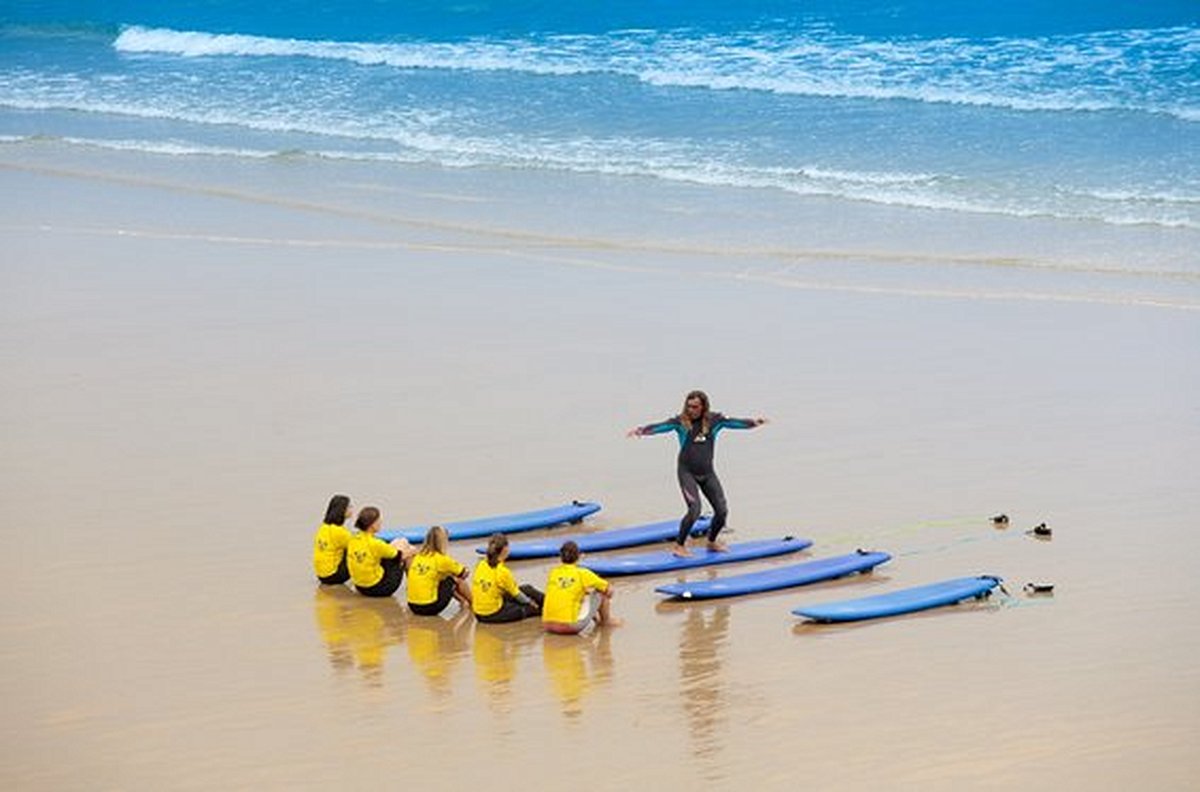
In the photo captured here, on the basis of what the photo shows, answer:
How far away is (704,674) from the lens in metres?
13.0

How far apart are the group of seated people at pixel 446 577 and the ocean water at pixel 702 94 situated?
13880 millimetres

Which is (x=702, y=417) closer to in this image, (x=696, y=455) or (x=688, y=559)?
(x=696, y=455)

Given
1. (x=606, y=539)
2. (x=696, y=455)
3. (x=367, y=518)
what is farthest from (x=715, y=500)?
(x=367, y=518)

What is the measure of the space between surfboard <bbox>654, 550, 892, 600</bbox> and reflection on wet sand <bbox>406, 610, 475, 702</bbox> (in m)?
1.35

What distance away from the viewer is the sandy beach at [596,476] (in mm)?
12125

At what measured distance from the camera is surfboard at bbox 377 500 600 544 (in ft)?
50.6

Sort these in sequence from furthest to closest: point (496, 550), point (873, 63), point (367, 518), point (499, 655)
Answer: point (873, 63) → point (367, 518) → point (496, 550) → point (499, 655)

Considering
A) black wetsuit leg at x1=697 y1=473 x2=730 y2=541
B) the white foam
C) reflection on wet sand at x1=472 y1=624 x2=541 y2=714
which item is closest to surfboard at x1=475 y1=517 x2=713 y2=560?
black wetsuit leg at x1=697 y1=473 x2=730 y2=541

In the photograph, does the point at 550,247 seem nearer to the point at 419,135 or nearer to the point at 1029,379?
the point at 1029,379

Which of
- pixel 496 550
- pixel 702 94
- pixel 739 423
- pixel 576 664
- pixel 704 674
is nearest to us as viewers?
pixel 704 674

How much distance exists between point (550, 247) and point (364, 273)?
2.35m

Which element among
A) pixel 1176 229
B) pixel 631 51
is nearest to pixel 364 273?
pixel 1176 229

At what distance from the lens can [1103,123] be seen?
33219 mm

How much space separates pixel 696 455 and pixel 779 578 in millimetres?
1195
